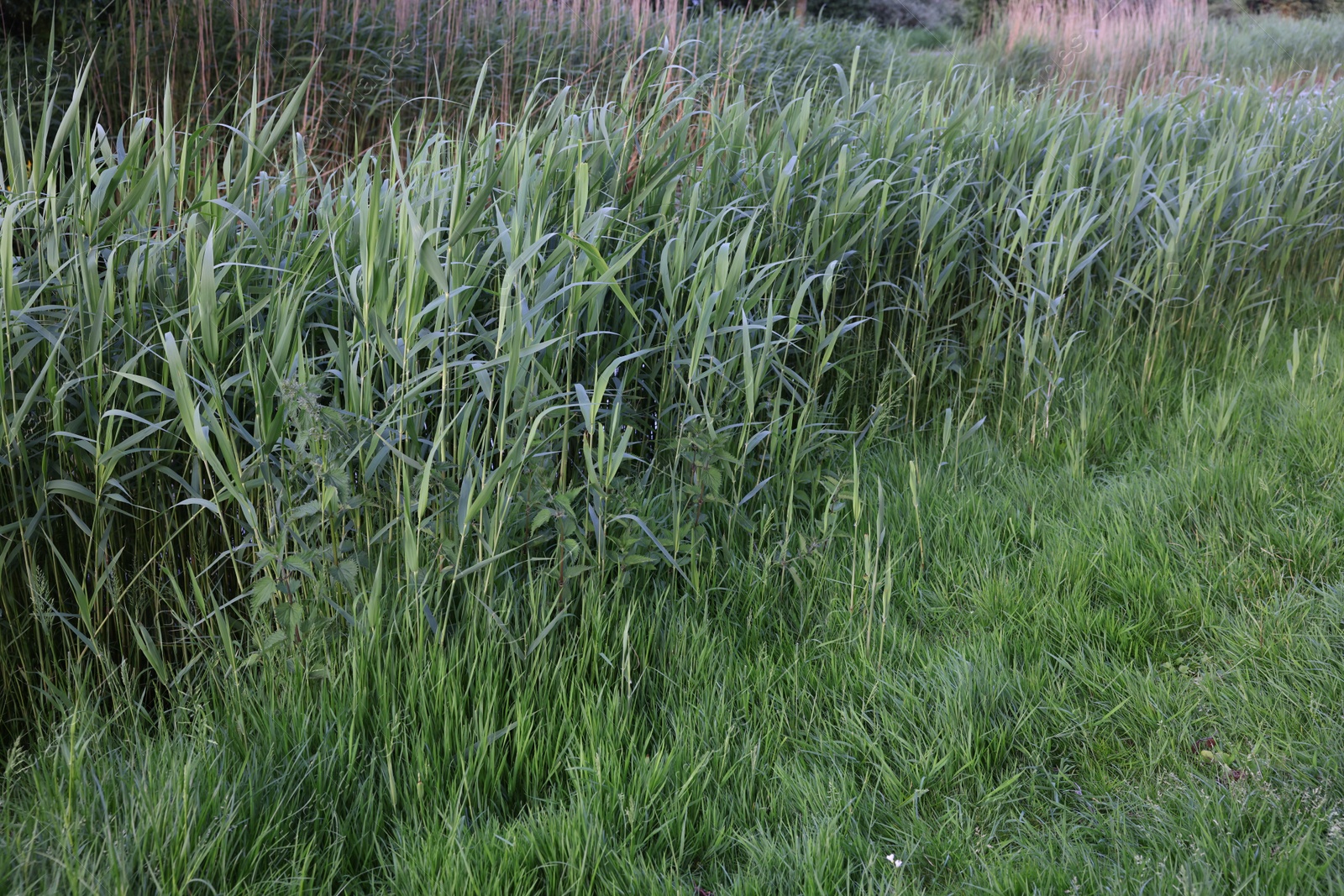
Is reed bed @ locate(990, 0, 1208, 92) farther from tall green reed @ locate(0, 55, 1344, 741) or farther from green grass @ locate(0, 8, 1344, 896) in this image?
green grass @ locate(0, 8, 1344, 896)

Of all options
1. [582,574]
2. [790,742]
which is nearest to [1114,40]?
[582,574]

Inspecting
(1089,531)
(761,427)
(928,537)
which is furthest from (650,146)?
(1089,531)

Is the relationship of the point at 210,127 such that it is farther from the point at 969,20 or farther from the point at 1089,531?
the point at 969,20

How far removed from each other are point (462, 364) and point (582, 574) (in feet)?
1.55

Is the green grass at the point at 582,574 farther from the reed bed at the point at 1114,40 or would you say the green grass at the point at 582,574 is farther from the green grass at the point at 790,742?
the reed bed at the point at 1114,40

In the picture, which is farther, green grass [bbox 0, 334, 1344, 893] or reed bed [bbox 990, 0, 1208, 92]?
reed bed [bbox 990, 0, 1208, 92]

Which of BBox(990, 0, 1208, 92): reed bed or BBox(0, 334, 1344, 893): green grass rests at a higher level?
BBox(990, 0, 1208, 92): reed bed

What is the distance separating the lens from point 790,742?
159cm

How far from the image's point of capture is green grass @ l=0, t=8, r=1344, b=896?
4.41 ft

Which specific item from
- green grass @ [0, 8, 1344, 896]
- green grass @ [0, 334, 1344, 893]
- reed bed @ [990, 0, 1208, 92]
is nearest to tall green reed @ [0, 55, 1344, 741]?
green grass @ [0, 8, 1344, 896]

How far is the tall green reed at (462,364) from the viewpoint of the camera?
1607mm

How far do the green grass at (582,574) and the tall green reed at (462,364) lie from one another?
2cm

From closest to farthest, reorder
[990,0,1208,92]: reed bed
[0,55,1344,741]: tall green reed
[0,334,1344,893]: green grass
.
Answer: [0,334,1344,893]: green grass
[0,55,1344,741]: tall green reed
[990,0,1208,92]: reed bed

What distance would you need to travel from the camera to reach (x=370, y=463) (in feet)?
5.43
